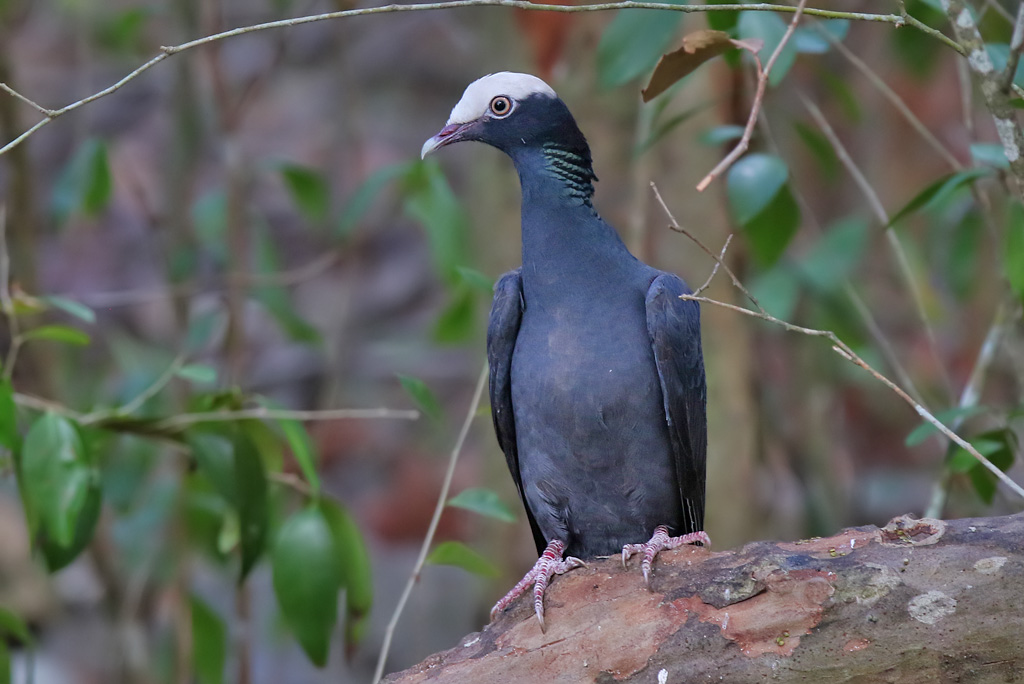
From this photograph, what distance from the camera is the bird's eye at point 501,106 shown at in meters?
3.18

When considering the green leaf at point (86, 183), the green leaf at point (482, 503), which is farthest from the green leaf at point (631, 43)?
the green leaf at point (86, 183)

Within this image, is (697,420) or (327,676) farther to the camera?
(327,676)

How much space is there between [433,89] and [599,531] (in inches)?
309

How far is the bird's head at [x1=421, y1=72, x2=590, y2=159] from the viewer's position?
3178 millimetres

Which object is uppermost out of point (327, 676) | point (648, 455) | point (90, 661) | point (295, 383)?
point (648, 455)

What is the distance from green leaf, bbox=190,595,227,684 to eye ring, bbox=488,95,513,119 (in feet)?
7.55

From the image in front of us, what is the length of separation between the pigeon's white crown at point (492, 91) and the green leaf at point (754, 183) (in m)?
0.64

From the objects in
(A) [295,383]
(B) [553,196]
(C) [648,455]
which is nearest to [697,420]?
(C) [648,455]

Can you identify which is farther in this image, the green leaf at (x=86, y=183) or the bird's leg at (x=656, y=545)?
the green leaf at (x=86, y=183)

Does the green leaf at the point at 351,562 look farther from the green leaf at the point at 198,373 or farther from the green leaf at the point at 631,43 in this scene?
the green leaf at the point at 631,43

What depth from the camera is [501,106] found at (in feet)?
10.5

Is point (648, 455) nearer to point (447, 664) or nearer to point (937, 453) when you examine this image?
Result: point (447, 664)

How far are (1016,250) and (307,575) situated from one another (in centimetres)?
227

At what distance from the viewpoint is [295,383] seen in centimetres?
838
